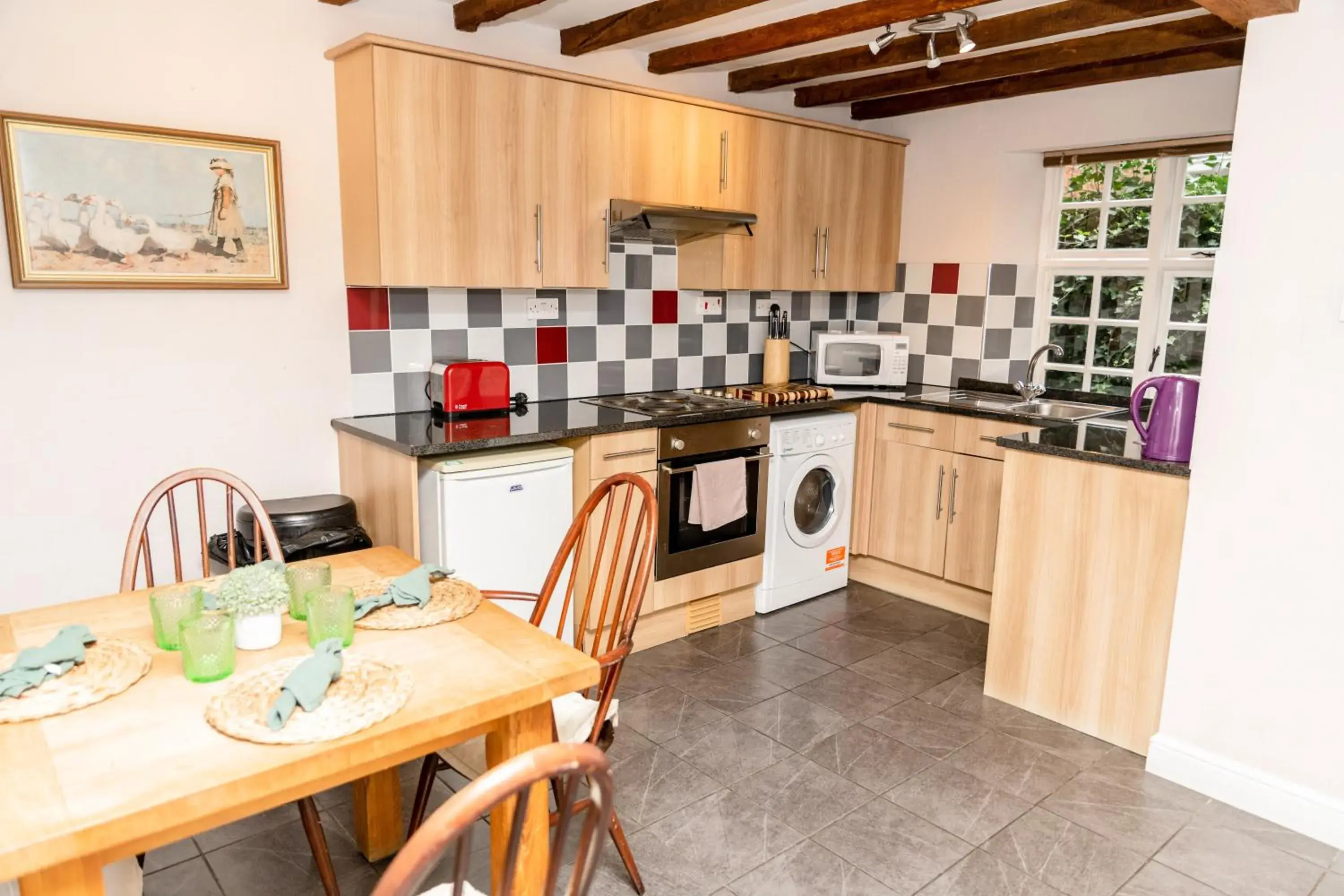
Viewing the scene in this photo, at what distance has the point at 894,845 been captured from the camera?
7.43ft

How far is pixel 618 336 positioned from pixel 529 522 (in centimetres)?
118

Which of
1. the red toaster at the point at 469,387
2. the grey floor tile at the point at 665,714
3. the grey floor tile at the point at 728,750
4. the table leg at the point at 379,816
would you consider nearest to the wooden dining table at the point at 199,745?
the table leg at the point at 379,816

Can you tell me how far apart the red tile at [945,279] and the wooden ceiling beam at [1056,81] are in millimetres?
758

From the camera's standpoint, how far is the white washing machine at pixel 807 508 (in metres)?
3.78

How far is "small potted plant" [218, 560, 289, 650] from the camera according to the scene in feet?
5.14

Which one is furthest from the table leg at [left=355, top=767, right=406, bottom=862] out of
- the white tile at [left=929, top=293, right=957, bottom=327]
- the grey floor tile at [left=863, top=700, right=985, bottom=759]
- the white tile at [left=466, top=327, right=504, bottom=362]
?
the white tile at [left=929, top=293, right=957, bottom=327]

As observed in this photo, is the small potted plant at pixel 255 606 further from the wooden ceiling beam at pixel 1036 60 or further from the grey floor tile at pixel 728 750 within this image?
the wooden ceiling beam at pixel 1036 60

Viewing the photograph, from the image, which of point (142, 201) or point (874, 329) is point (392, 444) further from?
point (874, 329)

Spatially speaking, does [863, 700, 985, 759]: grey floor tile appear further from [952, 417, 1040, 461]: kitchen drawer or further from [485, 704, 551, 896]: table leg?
[485, 704, 551, 896]: table leg

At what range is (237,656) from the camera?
1.55m

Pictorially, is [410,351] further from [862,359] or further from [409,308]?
[862,359]

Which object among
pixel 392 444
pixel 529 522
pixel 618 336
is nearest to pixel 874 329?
pixel 618 336

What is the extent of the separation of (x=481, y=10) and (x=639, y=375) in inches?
62.7

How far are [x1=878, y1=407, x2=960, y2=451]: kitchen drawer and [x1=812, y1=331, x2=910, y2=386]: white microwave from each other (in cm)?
35
